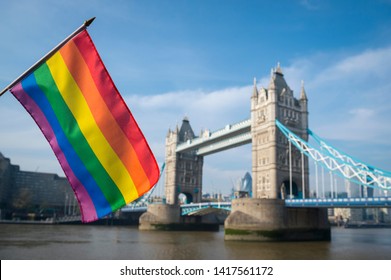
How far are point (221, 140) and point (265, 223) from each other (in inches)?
945

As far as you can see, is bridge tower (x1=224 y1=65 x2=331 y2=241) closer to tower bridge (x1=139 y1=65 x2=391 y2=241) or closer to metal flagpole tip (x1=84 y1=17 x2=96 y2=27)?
tower bridge (x1=139 y1=65 x2=391 y2=241)

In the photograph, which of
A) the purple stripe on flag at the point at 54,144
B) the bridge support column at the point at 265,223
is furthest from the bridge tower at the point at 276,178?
the purple stripe on flag at the point at 54,144

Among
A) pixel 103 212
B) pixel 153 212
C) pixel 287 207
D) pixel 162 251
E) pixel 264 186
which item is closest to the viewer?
pixel 103 212

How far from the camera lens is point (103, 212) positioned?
5309 millimetres

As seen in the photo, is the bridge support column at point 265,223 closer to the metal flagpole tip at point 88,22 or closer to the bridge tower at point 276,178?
the bridge tower at point 276,178

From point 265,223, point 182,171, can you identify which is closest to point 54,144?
point 265,223

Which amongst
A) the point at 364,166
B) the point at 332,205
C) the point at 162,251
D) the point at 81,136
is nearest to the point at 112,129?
the point at 81,136

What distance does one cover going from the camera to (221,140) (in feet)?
172

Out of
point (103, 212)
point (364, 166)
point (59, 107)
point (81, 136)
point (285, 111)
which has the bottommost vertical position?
point (103, 212)

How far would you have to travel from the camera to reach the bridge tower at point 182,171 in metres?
59.1

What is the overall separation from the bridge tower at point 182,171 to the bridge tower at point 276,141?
2125 centimetres

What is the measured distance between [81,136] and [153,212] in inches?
1718
